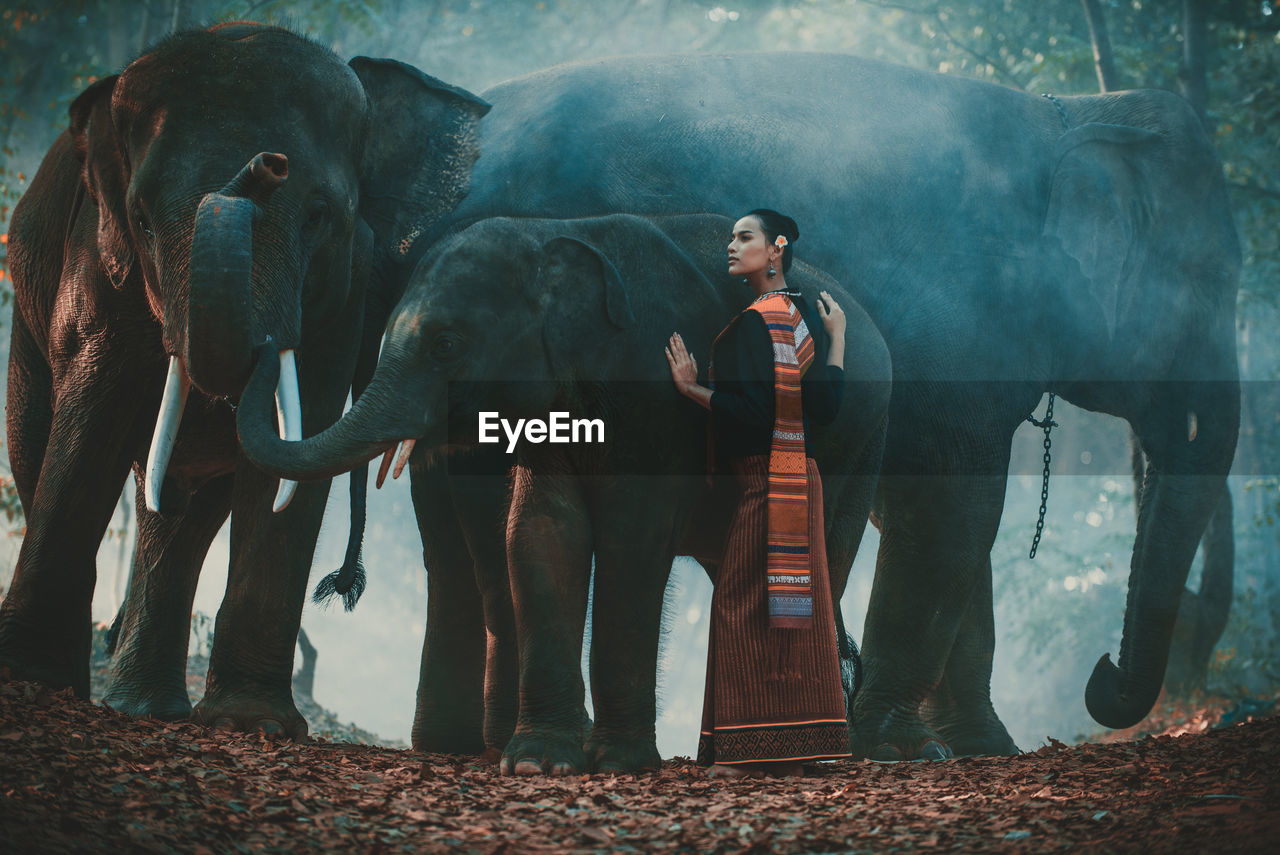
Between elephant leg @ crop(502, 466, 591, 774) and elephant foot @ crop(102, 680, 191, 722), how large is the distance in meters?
1.79

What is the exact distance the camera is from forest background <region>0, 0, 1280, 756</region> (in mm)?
12195

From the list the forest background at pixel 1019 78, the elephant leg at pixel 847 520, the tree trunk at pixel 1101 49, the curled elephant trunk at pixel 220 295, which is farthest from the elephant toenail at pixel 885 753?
the tree trunk at pixel 1101 49

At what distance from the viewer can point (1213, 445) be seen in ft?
22.9

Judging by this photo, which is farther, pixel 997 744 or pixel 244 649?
pixel 997 744

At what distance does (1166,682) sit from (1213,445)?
3663 millimetres

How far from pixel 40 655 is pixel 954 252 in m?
3.91

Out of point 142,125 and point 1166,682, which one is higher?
point 142,125

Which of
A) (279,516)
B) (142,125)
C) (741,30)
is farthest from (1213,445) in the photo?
(741,30)

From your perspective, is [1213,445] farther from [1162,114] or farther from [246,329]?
[246,329]

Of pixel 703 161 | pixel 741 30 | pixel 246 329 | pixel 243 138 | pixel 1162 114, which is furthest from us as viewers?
pixel 741 30

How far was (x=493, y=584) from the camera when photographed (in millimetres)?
4996

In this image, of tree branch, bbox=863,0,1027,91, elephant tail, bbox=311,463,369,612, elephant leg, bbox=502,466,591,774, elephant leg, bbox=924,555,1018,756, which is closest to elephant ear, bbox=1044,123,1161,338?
elephant leg, bbox=924,555,1018,756

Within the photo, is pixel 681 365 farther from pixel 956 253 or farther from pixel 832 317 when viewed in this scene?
pixel 956 253
